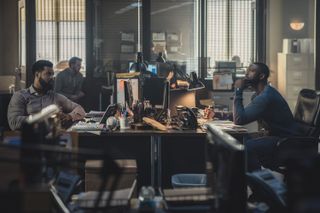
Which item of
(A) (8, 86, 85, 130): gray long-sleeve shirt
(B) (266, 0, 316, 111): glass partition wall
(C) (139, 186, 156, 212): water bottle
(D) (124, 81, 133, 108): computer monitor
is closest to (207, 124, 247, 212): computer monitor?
(C) (139, 186, 156, 212): water bottle

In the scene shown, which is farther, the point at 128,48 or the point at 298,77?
the point at 128,48

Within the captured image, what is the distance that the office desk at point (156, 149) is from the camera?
18.2 feet

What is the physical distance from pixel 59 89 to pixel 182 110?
4.91 m

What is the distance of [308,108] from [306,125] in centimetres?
16

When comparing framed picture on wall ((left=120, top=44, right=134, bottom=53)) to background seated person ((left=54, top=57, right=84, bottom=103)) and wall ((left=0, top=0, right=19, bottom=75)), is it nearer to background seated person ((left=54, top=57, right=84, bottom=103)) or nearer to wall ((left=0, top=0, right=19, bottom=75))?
background seated person ((left=54, top=57, right=84, bottom=103))

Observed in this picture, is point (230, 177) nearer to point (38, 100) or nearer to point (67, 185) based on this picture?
point (67, 185)

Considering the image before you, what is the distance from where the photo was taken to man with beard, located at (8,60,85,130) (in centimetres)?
583

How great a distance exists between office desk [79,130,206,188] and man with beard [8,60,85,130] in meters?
0.51

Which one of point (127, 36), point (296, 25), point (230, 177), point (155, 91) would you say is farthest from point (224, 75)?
point (230, 177)

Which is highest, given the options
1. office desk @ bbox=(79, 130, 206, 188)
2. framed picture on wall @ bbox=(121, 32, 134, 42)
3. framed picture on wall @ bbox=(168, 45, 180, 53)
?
framed picture on wall @ bbox=(121, 32, 134, 42)

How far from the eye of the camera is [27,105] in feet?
19.5

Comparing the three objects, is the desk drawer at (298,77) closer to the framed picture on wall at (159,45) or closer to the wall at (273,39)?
the wall at (273,39)

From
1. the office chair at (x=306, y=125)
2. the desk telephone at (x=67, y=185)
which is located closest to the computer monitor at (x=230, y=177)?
the desk telephone at (x=67, y=185)

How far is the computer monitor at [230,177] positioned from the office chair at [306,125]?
321cm
